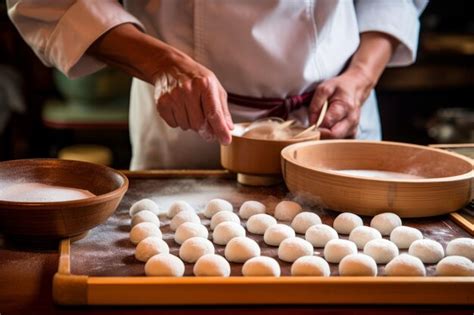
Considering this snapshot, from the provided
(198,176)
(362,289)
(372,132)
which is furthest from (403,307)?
(372,132)

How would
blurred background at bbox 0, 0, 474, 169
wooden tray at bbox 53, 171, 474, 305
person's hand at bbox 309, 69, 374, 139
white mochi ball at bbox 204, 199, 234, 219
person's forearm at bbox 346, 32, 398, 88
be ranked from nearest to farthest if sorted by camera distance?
wooden tray at bbox 53, 171, 474, 305, white mochi ball at bbox 204, 199, 234, 219, person's hand at bbox 309, 69, 374, 139, person's forearm at bbox 346, 32, 398, 88, blurred background at bbox 0, 0, 474, 169

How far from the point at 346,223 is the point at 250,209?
215 mm

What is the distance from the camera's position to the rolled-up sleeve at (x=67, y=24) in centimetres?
179

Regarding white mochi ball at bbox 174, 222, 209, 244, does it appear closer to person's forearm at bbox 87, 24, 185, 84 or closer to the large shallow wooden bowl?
the large shallow wooden bowl

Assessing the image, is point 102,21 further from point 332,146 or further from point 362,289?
point 362,289

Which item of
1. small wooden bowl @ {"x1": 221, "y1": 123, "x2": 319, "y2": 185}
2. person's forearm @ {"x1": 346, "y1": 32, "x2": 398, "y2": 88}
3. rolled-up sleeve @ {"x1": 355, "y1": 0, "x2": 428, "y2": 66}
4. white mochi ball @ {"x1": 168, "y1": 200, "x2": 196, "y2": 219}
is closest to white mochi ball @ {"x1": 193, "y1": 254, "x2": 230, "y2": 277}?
white mochi ball @ {"x1": 168, "y1": 200, "x2": 196, "y2": 219}

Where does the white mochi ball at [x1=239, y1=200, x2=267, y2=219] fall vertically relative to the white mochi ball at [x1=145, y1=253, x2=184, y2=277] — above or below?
below

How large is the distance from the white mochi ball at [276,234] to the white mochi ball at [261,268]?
0.55 feet

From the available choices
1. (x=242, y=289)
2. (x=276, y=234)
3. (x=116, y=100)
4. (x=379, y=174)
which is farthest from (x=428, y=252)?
(x=116, y=100)

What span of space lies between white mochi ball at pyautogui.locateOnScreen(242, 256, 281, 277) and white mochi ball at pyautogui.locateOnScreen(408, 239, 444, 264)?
0.28 meters

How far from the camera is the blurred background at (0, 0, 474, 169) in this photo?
13.9 feet

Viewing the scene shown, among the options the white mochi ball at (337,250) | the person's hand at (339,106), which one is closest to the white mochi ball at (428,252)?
the white mochi ball at (337,250)

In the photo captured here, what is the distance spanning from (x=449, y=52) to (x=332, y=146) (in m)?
3.03

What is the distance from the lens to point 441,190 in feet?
4.97
